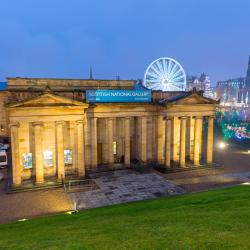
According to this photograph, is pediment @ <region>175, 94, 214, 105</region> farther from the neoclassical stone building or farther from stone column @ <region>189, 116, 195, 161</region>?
stone column @ <region>189, 116, 195, 161</region>

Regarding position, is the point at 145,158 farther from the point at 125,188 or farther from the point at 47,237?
the point at 47,237

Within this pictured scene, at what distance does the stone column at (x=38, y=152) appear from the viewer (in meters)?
29.5

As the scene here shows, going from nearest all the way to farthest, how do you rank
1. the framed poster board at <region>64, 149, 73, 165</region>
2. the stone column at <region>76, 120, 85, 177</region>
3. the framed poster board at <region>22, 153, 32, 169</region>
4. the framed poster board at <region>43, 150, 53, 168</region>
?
the stone column at <region>76, 120, 85, 177</region> → the framed poster board at <region>22, 153, 32, 169</region> → the framed poster board at <region>43, 150, 53, 168</region> → the framed poster board at <region>64, 149, 73, 165</region>

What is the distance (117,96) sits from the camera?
34.7 metres

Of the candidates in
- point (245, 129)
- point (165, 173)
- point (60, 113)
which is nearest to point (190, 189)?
point (165, 173)

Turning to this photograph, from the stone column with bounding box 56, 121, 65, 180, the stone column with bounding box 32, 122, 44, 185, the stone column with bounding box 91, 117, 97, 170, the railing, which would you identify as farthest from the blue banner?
the railing

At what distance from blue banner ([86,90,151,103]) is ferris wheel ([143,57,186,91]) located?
41.5 ft

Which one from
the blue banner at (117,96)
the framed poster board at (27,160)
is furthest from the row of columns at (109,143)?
the framed poster board at (27,160)

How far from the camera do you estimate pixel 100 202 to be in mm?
25797

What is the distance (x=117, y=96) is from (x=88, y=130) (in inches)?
256

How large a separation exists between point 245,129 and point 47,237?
243 feet

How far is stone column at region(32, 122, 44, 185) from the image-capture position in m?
29.5

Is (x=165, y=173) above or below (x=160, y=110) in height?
below

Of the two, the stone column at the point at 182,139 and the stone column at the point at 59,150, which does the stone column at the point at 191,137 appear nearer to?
the stone column at the point at 182,139
